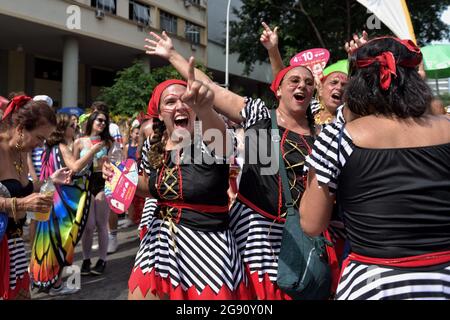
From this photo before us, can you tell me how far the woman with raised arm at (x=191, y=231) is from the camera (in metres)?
2.21

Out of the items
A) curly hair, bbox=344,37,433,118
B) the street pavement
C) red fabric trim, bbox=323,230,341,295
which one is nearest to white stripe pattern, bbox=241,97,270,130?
red fabric trim, bbox=323,230,341,295

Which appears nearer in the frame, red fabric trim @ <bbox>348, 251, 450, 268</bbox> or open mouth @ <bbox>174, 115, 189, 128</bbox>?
red fabric trim @ <bbox>348, 251, 450, 268</bbox>

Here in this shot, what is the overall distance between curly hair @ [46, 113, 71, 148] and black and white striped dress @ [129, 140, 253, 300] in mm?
2585

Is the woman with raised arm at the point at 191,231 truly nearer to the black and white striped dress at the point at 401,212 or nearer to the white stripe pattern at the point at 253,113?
the white stripe pattern at the point at 253,113

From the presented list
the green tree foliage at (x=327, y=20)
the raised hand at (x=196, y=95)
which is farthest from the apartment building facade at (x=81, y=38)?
the raised hand at (x=196, y=95)

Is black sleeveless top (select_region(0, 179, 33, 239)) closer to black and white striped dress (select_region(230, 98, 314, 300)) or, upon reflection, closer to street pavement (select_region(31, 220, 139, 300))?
black and white striped dress (select_region(230, 98, 314, 300))

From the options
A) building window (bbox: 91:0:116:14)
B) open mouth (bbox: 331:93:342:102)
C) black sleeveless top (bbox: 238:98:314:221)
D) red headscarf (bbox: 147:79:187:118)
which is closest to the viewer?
black sleeveless top (bbox: 238:98:314:221)

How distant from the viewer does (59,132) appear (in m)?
4.55

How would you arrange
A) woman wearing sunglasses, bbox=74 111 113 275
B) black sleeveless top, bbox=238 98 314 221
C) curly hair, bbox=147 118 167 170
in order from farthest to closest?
1. woman wearing sunglasses, bbox=74 111 113 275
2. curly hair, bbox=147 118 167 170
3. black sleeveless top, bbox=238 98 314 221

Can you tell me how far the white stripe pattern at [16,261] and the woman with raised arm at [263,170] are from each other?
4.24 ft

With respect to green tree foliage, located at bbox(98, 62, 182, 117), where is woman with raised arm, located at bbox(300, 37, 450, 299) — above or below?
below

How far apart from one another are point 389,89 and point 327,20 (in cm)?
1542

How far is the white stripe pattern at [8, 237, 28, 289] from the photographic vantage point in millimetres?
2521
